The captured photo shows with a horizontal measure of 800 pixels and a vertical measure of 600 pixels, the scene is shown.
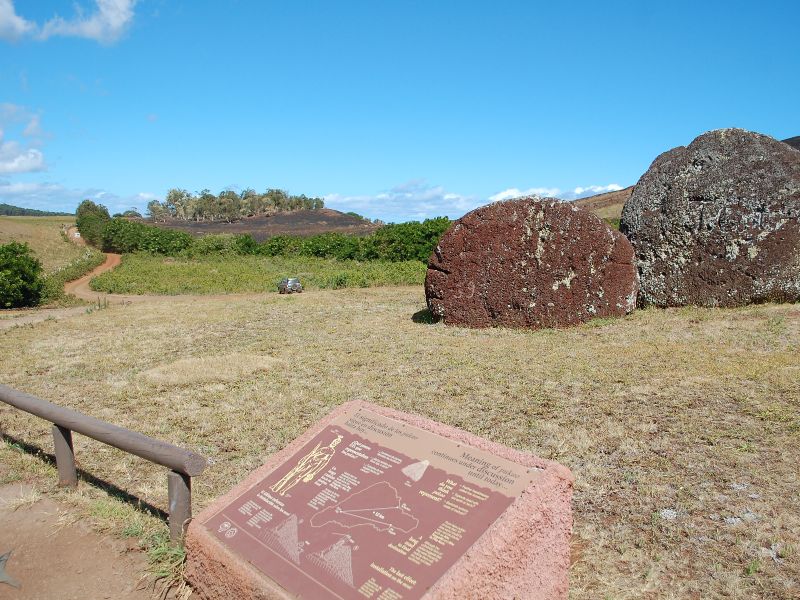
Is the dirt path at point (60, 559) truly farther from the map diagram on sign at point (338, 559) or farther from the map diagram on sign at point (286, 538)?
the map diagram on sign at point (338, 559)

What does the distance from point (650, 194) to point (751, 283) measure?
229 cm

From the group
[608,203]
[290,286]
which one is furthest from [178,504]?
[608,203]

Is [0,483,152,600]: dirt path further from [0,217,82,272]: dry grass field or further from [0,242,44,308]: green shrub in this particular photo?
[0,217,82,272]: dry grass field

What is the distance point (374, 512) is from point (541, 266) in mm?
7234

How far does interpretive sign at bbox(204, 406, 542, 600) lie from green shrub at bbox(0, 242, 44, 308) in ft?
54.8

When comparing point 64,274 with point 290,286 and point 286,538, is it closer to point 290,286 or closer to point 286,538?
point 290,286

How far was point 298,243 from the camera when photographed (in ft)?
106

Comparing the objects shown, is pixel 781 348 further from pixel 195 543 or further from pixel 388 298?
pixel 388 298

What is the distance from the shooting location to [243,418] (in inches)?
252

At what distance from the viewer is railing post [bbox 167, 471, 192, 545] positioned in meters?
3.71

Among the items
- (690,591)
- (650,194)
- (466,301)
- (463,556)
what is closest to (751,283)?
(650,194)

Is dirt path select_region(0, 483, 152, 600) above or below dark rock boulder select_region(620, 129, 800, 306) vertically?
below

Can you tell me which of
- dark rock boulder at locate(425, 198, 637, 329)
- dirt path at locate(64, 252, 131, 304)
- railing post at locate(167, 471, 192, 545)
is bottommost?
dirt path at locate(64, 252, 131, 304)

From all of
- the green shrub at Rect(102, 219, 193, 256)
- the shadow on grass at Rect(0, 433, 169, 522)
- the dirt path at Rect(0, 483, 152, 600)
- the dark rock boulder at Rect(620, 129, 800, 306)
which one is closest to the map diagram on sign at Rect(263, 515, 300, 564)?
the dirt path at Rect(0, 483, 152, 600)
